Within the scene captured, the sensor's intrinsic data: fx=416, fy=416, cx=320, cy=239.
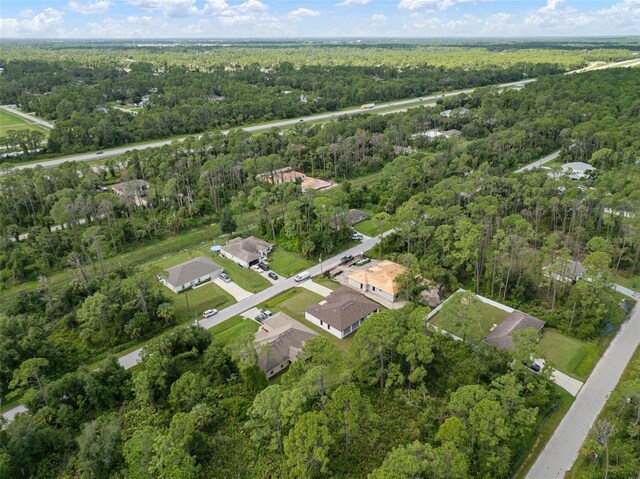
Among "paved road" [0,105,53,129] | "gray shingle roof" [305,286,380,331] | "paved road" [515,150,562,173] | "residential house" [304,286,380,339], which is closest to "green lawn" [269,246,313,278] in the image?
"gray shingle roof" [305,286,380,331]

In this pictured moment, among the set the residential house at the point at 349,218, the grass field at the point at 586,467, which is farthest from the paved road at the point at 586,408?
the residential house at the point at 349,218

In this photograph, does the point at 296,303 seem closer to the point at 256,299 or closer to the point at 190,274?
the point at 256,299

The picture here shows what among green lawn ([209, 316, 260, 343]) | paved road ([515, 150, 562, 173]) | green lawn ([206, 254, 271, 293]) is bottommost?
green lawn ([209, 316, 260, 343])

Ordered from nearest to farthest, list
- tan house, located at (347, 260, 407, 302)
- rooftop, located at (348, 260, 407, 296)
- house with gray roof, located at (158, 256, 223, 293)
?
1. tan house, located at (347, 260, 407, 302)
2. rooftop, located at (348, 260, 407, 296)
3. house with gray roof, located at (158, 256, 223, 293)

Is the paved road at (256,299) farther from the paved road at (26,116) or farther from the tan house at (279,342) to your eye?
the paved road at (26,116)

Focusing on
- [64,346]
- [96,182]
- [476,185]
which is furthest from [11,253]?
[476,185]

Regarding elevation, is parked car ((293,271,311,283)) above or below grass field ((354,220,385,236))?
below

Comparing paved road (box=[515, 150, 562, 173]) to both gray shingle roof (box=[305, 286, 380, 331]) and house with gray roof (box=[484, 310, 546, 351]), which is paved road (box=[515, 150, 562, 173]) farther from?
gray shingle roof (box=[305, 286, 380, 331])
